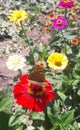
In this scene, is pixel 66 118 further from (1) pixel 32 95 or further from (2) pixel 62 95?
A: (1) pixel 32 95

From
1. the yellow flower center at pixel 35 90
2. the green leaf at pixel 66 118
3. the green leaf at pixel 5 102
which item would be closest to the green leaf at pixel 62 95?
the green leaf at pixel 66 118

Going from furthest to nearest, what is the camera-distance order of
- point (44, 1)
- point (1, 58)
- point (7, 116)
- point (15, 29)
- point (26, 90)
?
point (44, 1), point (15, 29), point (1, 58), point (7, 116), point (26, 90)

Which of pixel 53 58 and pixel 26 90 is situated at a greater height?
A: pixel 53 58

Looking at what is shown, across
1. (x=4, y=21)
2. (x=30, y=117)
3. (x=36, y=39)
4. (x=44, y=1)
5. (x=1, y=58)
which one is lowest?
(x=30, y=117)

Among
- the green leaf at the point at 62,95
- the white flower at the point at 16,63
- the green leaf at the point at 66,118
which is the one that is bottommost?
the green leaf at the point at 66,118

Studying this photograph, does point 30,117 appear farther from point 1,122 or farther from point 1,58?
point 1,58

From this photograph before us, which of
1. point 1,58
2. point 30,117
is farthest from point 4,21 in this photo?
point 30,117

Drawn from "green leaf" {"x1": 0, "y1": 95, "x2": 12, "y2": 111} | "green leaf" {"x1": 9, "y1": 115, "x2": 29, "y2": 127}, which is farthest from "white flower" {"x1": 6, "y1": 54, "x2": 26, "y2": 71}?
"green leaf" {"x1": 9, "y1": 115, "x2": 29, "y2": 127}

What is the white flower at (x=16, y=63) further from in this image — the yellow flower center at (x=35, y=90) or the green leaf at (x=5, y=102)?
the yellow flower center at (x=35, y=90)
